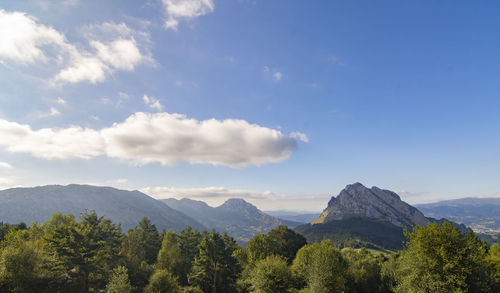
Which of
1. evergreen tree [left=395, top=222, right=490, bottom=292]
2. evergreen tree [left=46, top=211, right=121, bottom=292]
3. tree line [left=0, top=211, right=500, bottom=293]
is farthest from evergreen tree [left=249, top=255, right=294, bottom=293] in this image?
evergreen tree [left=46, top=211, right=121, bottom=292]

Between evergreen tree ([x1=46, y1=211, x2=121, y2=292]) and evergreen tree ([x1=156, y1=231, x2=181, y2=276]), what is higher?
evergreen tree ([x1=46, y1=211, x2=121, y2=292])

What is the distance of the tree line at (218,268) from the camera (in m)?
41.8

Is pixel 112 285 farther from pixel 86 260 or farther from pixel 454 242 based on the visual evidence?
pixel 454 242

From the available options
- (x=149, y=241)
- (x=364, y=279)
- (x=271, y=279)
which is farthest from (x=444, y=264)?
(x=149, y=241)

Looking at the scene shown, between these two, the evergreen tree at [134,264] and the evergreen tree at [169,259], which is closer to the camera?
the evergreen tree at [134,264]

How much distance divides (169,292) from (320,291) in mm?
30639

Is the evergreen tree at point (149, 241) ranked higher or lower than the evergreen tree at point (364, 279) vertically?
higher

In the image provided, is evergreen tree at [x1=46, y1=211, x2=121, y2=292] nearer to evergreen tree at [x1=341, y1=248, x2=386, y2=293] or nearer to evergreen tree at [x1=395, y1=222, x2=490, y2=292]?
evergreen tree at [x1=395, y1=222, x2=490, y2=292]

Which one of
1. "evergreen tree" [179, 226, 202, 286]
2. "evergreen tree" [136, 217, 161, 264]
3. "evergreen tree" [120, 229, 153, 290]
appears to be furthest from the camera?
"evergreen tree" [179, 226, 202, 286]

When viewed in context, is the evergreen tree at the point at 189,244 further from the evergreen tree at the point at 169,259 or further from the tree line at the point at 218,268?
the evergreen tree at the point at 169,259

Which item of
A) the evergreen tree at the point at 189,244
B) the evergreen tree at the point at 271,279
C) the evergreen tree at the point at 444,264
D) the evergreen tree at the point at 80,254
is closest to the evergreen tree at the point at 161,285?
the evergreen tree at the point at 80,254

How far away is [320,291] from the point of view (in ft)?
165

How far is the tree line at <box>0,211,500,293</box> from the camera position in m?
41.8

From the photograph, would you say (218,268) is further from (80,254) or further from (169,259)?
(80,254)
